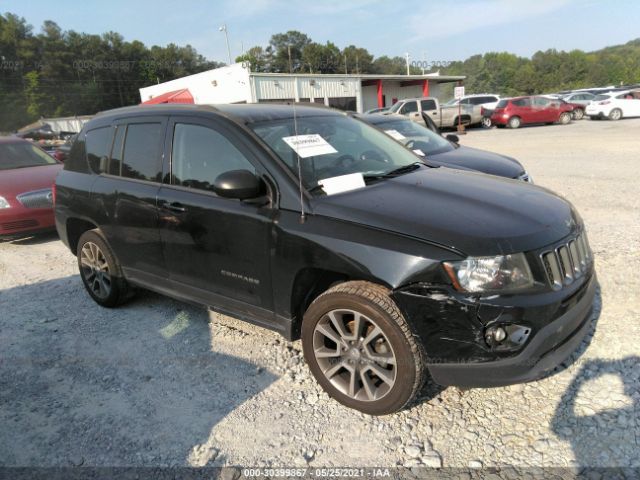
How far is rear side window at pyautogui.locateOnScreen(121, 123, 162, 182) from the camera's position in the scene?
3803 millimetres

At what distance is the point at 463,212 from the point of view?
275 cm

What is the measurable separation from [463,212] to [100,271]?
347 cm

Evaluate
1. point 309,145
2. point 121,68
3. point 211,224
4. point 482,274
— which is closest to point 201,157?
point 211,224

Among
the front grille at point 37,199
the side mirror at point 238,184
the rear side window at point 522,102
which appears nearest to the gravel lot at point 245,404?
the side mirror at point 238,184

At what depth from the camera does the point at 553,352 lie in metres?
2.54

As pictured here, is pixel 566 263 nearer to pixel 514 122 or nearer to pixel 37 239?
pixel 37 239

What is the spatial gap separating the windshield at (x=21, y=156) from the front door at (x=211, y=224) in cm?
610

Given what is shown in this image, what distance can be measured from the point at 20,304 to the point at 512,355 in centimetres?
476

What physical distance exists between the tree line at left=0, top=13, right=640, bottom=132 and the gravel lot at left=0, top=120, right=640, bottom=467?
57.4m

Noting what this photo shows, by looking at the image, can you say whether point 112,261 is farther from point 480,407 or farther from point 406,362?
point 480,407

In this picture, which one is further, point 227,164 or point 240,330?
point 240,330

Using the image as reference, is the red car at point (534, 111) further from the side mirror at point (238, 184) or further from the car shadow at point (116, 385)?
the side mirror at point (238, 184)

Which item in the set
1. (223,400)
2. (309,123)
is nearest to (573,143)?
(309,123)

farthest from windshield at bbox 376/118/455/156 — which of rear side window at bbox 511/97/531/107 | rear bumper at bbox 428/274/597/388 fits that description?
rear side window at bbox 511/97/531/107
